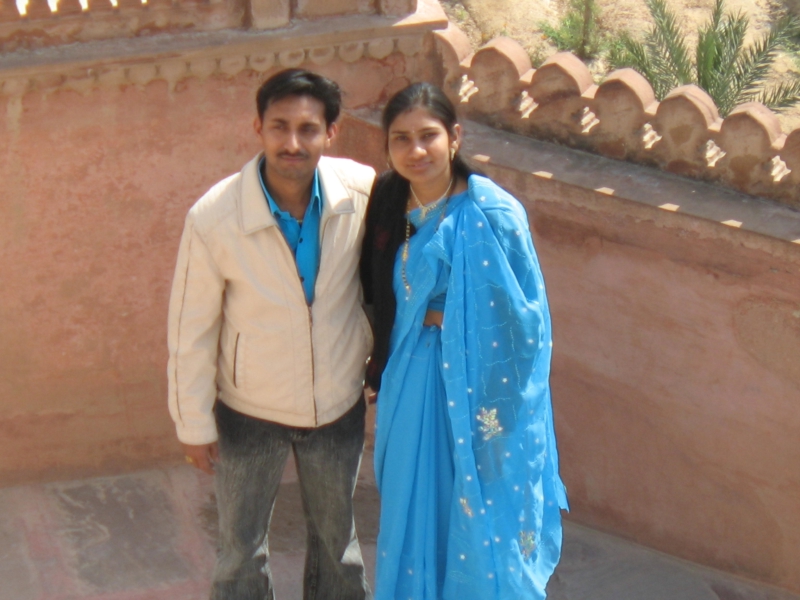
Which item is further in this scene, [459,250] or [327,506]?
[327,506]

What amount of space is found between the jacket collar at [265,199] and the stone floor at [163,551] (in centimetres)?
173

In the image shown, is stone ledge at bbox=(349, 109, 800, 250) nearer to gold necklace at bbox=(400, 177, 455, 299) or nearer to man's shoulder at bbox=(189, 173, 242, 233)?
gold necklace at bbox=(400, 177, 455, 299)

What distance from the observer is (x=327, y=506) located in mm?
3203

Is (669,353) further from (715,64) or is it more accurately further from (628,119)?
(715,64)

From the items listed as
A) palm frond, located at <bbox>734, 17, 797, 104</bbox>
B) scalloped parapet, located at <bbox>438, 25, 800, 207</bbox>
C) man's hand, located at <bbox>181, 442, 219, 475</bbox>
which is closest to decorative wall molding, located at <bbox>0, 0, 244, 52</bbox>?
scalloped parapet, located at <bbox>438, 25, 800, 207</bbox>

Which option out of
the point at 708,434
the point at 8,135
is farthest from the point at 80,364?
the point at 708,434

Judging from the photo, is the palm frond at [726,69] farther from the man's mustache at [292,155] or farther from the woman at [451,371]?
the man's mustache at [292,155]

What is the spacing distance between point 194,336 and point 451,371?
69cm

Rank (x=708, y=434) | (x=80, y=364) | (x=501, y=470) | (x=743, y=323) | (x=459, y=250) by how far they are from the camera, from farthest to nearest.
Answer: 1. (x=80, y=364)
2. (x=708, y=434)
3. (x=743, y=323)
4. (x=501, y=470)
5. (x=459, y=250)

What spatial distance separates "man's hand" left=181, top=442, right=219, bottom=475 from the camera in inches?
118

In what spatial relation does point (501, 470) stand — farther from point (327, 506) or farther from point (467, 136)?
point (467, 136)

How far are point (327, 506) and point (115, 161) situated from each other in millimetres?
1604

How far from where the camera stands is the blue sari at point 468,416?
2.87 meters

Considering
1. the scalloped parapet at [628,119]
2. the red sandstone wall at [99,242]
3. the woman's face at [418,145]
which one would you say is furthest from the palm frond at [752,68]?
the woman's face at [418,145]
